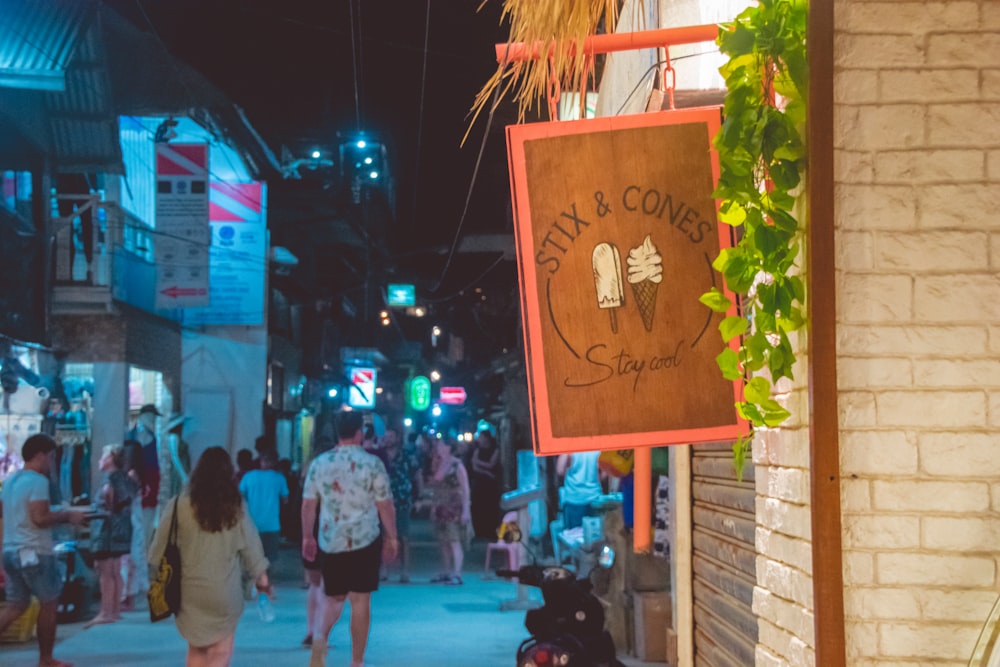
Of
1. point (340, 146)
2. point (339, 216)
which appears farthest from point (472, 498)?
point (340, 146)

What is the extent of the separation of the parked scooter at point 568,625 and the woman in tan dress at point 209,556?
207cm

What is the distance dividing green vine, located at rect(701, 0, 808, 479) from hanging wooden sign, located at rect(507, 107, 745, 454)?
0.55 metres

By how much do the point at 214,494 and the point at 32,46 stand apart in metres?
6.53

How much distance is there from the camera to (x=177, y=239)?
1788 cm

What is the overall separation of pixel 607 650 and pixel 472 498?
1379 centimetres

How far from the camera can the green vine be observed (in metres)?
3.18

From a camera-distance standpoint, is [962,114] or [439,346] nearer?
[962,114]

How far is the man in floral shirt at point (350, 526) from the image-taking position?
9.11 meters

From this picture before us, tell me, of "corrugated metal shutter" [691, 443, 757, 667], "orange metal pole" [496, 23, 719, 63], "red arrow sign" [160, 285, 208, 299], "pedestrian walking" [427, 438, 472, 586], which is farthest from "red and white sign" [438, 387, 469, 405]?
"orange metal pole" [496, 23, 719, 63]

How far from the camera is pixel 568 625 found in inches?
289

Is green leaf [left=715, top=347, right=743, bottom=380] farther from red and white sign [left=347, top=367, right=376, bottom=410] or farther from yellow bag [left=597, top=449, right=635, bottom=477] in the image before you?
red and white sign [left=347, top=367, right=376, bottom=410]

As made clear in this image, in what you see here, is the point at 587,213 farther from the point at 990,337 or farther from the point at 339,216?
the point at 339,216

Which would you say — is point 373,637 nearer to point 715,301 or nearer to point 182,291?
point 715,301

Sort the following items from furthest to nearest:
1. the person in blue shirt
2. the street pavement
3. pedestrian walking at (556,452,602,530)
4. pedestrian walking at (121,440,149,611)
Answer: the person in blue shirt → pedestrian walking at (556,452,602,530) → pedestrian walking at (121,440,149,611) → the street pavement
